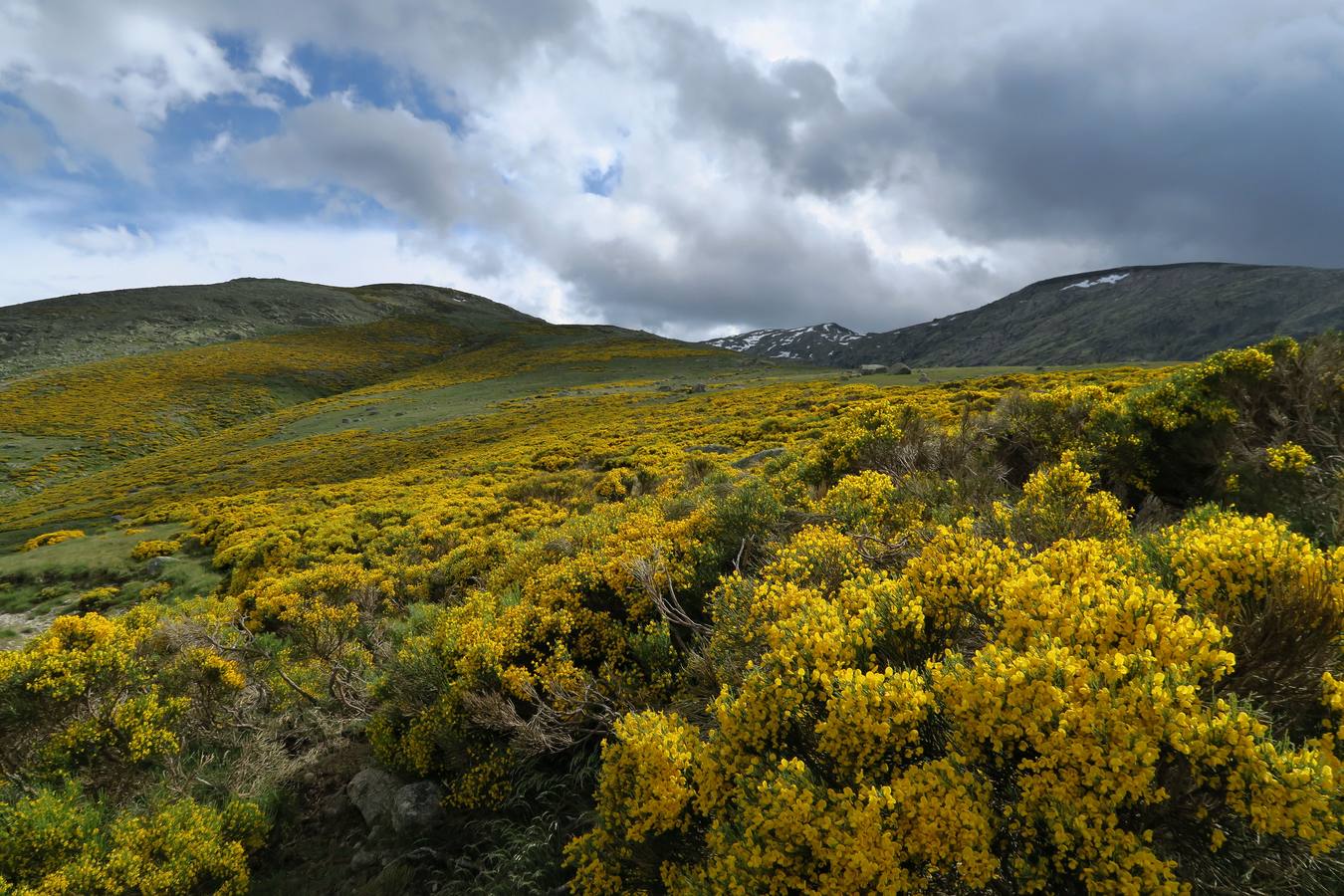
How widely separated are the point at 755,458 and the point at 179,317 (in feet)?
357

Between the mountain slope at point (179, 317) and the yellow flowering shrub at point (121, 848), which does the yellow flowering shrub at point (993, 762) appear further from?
the mountain slope at point (179, 317)

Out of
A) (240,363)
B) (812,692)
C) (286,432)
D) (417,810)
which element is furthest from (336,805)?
(240,363)

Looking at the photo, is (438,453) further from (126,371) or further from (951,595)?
(126,371)

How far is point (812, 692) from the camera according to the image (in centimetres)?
330

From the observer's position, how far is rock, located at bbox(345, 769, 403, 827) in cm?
571

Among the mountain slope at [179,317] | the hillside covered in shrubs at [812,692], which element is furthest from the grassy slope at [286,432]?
the hillside covered in shrubs at [812,692]

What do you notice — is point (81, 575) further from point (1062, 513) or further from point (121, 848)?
point (1062, 513)

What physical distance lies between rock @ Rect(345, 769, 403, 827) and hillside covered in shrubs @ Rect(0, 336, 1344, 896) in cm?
6

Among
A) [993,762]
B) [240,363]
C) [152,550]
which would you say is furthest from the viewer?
[240,363]

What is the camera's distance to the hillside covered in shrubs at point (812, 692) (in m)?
2.41

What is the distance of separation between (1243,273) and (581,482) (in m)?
286

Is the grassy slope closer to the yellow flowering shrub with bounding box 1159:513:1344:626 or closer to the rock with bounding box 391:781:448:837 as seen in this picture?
the rock with bounding box 391:781:448:837

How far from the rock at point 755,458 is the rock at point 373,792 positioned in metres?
12.5

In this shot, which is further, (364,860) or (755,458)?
(755,458)
